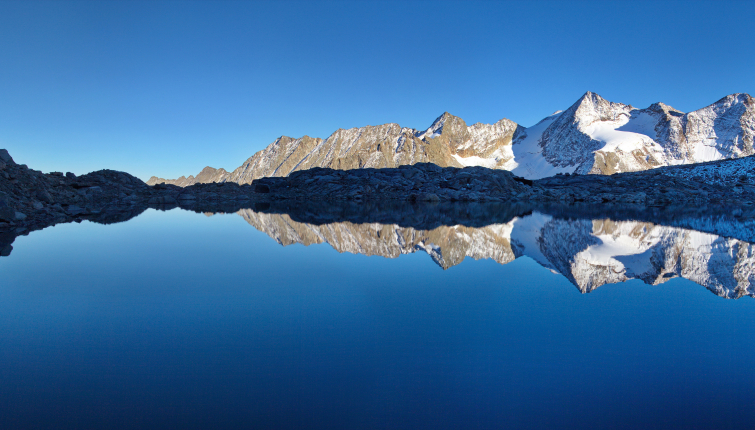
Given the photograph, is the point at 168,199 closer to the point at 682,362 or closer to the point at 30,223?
the point at 30,223

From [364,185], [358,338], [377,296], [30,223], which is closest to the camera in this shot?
[358,338]

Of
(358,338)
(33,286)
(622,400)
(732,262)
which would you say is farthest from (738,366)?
(33,286)

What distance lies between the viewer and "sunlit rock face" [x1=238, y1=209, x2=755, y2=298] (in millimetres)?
7664

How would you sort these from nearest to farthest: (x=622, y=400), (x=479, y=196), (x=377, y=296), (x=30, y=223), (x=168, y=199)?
(x=622, y=400) → (x=377, y=296) → (x=30, y=223) → (x=168, y=199) → (x=479, y=196)

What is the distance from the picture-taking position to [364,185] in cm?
5291

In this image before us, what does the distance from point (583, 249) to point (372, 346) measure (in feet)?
28.7

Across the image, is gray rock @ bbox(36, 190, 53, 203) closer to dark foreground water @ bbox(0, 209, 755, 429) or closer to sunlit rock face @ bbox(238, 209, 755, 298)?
sunlit rock face @ bbox(238, 209, 755, 298)

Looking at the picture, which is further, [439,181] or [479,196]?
[439,181]

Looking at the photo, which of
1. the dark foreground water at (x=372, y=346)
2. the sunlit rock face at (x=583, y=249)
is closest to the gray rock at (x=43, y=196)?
the sunlit rock face at (x=583, y=249)

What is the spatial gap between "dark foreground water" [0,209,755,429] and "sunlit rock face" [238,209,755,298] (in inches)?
6.0

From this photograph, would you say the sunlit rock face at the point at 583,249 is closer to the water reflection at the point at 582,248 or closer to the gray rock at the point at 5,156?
the water reflection at the point at 582,248

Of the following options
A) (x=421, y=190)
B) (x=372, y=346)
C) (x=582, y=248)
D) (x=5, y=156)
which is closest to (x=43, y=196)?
(x=5, y=156)

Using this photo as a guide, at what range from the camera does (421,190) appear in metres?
50.5

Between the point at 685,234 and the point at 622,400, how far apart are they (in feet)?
48.8
